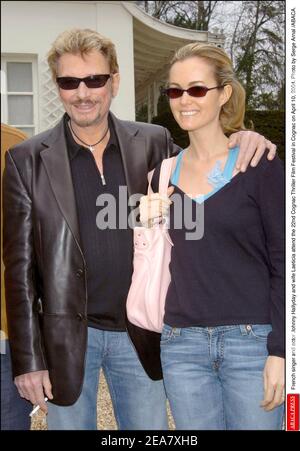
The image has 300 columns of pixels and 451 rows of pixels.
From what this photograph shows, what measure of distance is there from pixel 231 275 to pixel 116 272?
0.43 metres

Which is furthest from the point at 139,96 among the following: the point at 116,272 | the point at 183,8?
the point at 116,272

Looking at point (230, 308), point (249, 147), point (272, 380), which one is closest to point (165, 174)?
point (249, 147)

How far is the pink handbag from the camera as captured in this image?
1.73 metres

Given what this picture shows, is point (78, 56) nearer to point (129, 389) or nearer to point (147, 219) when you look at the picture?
point (147, 219)

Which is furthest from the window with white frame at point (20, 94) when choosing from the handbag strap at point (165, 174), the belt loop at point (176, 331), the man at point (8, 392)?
the belt loop at point (176, 331)

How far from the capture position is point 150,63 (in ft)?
6.75

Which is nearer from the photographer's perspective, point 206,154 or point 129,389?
point 206,154

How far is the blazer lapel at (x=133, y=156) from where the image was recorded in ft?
6.06

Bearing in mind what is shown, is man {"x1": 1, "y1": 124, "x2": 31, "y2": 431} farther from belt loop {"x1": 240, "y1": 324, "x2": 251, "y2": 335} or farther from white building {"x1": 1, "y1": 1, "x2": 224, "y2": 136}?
belt loop {"x1": 240, "y1": 324, "x2": 251, "y2": 335}

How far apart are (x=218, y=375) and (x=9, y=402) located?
773 mm

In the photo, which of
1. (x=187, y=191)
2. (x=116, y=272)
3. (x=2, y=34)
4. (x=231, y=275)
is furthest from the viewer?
(x=2, y=34)

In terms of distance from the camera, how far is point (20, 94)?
2156 millimetres

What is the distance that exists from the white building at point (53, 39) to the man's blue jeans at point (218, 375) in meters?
1.00
